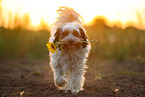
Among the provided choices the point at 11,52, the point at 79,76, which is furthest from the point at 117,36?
the point at 79,76

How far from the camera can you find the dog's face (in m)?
3.92

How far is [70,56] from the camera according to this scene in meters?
4.39

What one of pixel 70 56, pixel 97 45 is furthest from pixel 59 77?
pixel 97 45

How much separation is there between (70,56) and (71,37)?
648 mm

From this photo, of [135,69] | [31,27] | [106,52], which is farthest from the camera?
[31,27]

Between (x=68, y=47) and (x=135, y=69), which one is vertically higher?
(x=68, y=47)

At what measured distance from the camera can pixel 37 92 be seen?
13.9 ft

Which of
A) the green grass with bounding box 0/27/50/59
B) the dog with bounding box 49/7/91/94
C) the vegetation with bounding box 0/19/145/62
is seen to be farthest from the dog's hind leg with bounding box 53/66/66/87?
the green grass with bounding box 0/27/50/59

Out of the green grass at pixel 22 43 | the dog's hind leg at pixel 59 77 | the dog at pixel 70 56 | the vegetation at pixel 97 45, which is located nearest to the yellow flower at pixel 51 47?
the dog at pixel 70 56

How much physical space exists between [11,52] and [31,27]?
7.45ft

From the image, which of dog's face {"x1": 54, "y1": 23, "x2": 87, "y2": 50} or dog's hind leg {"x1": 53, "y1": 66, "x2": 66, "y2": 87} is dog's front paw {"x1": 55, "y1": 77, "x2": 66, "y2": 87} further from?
dog's face {"x1": 54, "y1": 23, "x2": 87, "y2": 50}

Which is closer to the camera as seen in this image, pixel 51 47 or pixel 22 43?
pixel 51 47

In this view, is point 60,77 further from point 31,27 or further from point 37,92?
point 31,27

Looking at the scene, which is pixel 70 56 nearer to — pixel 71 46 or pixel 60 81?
pixel 71 46
